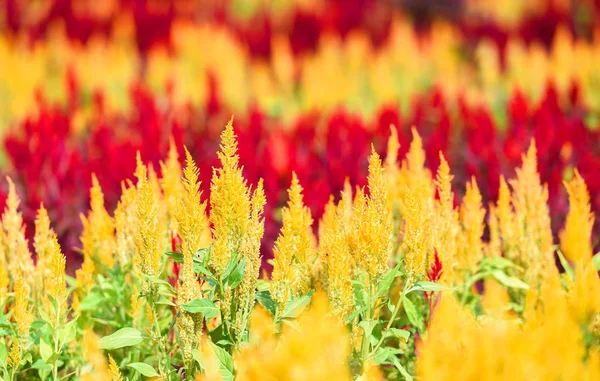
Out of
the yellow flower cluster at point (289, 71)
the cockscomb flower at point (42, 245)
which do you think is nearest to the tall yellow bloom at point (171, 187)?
the cockscomb flower at point (42, 245)

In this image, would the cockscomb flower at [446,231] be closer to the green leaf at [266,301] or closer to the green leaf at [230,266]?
the green leaf at [266,301]

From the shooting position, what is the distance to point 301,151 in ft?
13.6

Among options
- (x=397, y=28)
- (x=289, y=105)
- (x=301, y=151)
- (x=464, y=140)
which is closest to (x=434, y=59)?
(x=397, y=28)

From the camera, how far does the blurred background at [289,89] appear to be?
11.9 ft

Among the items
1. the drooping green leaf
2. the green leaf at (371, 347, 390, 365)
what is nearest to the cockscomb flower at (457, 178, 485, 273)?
the green leaf at (371, 347, 390, 365)

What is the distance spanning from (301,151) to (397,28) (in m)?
3.52

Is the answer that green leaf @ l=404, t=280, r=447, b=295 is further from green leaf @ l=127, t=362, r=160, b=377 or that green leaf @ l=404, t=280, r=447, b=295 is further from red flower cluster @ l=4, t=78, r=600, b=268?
red flower cluster @ l=4, t=78, r=600, b=268

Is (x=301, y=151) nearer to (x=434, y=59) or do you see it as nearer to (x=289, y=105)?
(x=289, y=105)

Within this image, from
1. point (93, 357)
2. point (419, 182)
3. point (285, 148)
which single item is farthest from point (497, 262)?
point (285, 148)

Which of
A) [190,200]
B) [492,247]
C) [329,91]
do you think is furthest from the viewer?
[329,91]

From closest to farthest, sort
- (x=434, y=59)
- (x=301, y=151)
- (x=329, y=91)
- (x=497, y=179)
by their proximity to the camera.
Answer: (x=497, y=179) → (x=301, y=151) → (x=329, y=91) → (x=434, y=59)

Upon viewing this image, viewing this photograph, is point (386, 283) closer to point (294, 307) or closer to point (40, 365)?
point (294, 307)

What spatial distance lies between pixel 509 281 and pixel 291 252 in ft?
2.81

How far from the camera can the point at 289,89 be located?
5.84 m
